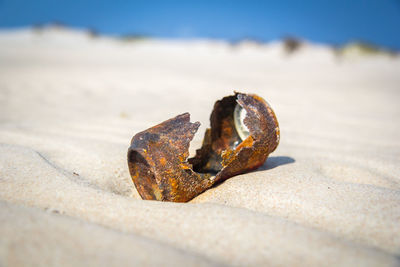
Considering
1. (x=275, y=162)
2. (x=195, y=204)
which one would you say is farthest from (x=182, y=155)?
(x=275, y=162)

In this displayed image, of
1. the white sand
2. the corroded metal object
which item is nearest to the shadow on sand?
the white sand

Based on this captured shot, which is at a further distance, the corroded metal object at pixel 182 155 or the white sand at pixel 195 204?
the corroded metal object at pixel 182 155

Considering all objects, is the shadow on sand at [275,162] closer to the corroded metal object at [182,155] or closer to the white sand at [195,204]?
the white sand at [195,204]

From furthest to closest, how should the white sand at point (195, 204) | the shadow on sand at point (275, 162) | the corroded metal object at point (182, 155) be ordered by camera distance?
the shadow on sand at point (275, 162) → the corroded metal object at point (182, 155) → the white sand at point (195, 204)

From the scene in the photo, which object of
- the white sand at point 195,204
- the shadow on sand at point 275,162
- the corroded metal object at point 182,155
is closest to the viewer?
the white sand at point 195,204

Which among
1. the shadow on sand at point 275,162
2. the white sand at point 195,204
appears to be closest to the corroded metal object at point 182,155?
the white sand at point 195,204

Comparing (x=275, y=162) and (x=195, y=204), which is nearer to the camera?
(x=195, y=204)

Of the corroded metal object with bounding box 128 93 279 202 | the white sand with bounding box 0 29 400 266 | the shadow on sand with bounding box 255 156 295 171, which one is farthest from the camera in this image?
the shadow on sand with bounding box 255 156 295 171

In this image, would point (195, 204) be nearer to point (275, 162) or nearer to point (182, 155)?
point (182, 155)

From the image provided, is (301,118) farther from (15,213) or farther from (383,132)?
(15,213)

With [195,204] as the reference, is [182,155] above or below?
above

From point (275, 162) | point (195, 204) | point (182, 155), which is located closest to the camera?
point (195, 204)

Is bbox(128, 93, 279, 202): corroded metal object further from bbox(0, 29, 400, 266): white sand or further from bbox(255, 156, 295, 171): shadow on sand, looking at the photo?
bbox(255, 156, 295, 171): shadow on sand
